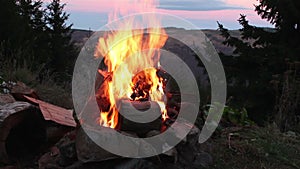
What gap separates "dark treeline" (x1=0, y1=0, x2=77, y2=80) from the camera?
9.74 metres

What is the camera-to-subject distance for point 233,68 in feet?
35.9

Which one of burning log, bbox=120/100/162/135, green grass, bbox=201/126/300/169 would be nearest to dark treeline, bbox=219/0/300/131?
green grass, bbox=201/126/300/169

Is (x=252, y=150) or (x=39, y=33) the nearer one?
(x=252, y=150)

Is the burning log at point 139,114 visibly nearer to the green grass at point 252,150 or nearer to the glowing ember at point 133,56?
the glowing ember at point 133,56

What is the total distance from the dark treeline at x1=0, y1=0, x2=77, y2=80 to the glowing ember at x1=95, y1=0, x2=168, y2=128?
3948mm

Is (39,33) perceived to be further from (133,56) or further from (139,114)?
(139,114)

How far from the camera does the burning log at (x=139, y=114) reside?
11.4ft

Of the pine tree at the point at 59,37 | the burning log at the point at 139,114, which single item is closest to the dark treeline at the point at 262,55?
the burning log at the point at 139,114

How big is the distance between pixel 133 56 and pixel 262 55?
7180 mm

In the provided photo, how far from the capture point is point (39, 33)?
48.0 ft

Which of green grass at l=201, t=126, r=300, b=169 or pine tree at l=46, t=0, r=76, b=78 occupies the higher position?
pine tree at l=46, t=0, r=76, b=78

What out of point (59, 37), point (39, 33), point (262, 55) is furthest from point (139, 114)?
point (59, 37)

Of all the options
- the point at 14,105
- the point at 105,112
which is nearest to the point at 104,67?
the point at 105,112

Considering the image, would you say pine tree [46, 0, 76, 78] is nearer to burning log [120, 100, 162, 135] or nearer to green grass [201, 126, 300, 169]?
green grass [201, 126, 300, 169]
